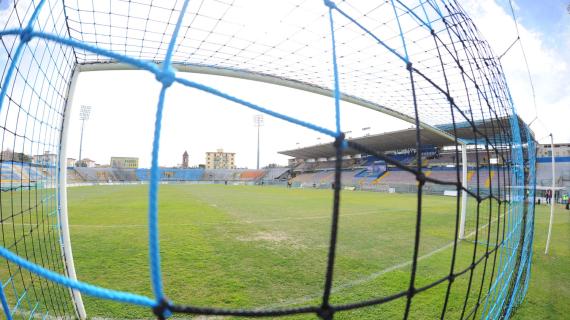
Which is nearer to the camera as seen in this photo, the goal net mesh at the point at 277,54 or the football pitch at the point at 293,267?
the goal net mesh at the point at 277,54

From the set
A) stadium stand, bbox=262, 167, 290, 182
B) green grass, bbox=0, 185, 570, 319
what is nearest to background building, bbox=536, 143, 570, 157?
green grass, bbox=0, 185, 570, 319

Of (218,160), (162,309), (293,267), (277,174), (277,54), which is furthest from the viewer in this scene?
(218,160)

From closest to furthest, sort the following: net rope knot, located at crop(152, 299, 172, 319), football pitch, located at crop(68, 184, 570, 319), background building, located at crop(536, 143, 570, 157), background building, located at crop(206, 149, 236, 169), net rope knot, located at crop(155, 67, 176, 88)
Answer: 1. net rope knot, located at crop(152, 299, 172, 319)
2. net rope knot, located at crop(155, 67, 176, 88)
3. football pitch, located at crop(68, 184, 570, 319)
4. background building, located at crop(536, 143, 570, 157)
5. background building, located at crop(206, 149, 236, 169)

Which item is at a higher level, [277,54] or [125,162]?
[125,162]

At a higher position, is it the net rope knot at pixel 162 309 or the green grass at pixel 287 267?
the net rope knot at pixel 162 309

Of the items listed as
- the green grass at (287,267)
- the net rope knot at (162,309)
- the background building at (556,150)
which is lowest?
the green grass at (287,267)

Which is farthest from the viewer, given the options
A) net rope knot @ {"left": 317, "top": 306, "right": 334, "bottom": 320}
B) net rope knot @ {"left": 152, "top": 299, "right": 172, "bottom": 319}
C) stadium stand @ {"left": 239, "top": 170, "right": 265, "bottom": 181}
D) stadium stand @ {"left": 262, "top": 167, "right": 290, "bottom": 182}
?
stadium stand @ {"left": 239, "top": 170, "right": 265, "bottom": 181}

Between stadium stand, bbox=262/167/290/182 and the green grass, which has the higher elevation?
stadium stand, bbox=262/167/290/182

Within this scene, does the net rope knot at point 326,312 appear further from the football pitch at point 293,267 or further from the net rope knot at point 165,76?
the football pitch at point 293,267

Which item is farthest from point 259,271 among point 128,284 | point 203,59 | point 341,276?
point 203,59

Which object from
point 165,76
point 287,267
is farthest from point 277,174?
point 165,76

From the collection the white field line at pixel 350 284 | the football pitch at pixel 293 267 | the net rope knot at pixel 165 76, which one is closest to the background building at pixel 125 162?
the football pitch at pixel 293 267

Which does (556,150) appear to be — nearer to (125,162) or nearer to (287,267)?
(287,267)

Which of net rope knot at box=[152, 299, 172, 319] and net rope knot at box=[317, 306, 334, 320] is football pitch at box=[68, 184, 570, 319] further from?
net rope knot at box=[152, 299, 172, 319]
